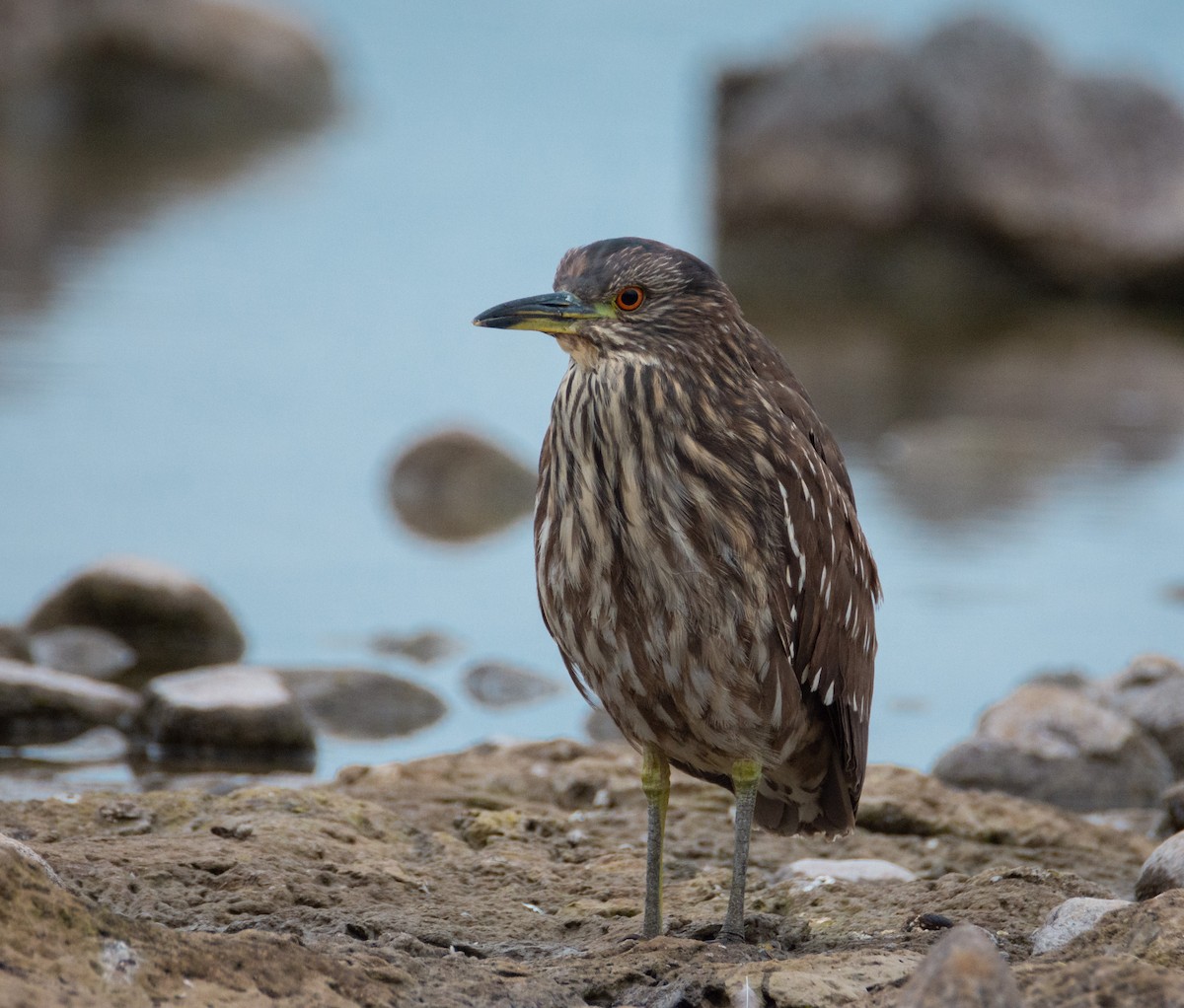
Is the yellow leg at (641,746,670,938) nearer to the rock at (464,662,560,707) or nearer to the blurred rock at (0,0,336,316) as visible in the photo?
the rock at (464,662,560,707)

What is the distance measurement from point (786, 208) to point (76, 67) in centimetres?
1306

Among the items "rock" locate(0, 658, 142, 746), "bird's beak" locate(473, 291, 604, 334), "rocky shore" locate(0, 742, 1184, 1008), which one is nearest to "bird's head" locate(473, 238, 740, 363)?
"bird's beak" locate(473, 291, 604, 334)

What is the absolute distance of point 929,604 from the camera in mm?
10719

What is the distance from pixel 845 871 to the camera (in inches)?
232

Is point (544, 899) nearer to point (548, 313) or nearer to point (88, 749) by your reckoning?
point (548, 313)

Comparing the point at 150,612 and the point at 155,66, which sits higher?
the point at 155,66

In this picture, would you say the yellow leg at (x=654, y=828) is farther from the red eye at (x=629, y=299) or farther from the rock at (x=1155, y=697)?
the rock at (x=1155, y=697)

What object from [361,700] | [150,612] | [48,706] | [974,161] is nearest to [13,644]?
[150,612]

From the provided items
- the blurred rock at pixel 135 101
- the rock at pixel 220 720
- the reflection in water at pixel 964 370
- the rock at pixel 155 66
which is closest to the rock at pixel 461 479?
the reflection in water at pixel 964 370

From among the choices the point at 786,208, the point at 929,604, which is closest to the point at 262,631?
the point at 929,604

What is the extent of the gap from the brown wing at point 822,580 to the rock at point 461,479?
7.07 meters

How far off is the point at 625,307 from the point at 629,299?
0.03 metres

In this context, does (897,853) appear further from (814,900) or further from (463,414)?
(463,414)

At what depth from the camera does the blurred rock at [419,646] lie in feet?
31.1
